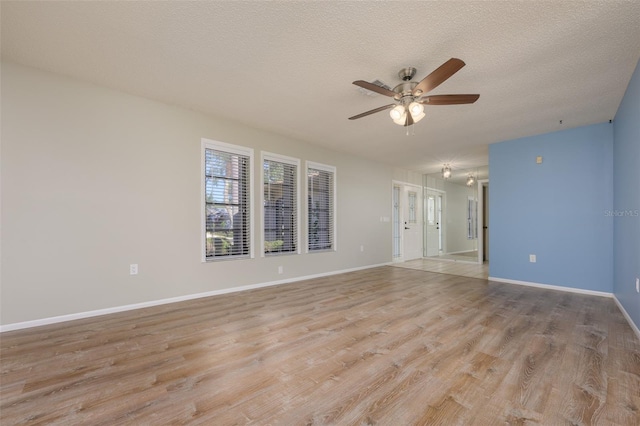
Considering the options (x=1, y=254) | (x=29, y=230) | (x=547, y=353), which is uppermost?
(x=29, y=230)

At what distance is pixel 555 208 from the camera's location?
4.42 metres

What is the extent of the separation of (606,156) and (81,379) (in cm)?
657

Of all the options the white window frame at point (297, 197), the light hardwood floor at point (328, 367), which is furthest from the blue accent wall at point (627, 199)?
the white window frame at point (297, 197)

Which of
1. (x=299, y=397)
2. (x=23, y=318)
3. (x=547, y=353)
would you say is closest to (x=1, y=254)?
(x=23, y=318)

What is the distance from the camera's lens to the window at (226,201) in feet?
13.1

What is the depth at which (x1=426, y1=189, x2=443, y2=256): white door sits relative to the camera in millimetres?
8266

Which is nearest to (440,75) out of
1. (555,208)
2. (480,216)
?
(555,208)

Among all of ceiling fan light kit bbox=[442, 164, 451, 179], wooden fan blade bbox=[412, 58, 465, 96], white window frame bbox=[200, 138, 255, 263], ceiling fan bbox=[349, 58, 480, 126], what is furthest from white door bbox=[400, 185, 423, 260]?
wooden fan blade bbox=[412, 58, 465, 96]

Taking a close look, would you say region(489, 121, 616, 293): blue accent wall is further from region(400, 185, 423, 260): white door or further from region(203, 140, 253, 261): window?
region(203, 140, 253, 261): window

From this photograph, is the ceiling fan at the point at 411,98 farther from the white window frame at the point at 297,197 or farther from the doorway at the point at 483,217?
the doorway at the point at 483,217

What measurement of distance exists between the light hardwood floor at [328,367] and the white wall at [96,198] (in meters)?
0.39

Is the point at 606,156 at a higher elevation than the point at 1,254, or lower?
higher

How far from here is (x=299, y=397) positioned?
5.46ft

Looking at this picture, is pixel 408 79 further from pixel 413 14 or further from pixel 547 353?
pixel 547 353
